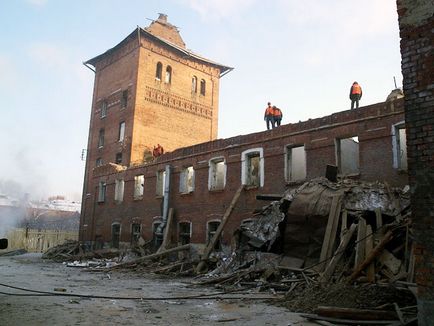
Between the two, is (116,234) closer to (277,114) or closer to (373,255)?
(277,114)

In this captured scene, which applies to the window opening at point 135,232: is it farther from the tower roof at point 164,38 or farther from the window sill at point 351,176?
the tower roof at point 164,38

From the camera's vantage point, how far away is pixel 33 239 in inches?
1352

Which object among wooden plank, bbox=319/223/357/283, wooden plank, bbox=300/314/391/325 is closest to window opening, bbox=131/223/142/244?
wooden plank, bbox=319/223/357/283

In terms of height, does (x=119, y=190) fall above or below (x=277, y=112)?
below

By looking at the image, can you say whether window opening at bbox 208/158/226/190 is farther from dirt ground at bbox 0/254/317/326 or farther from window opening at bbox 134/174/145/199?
dirt ground at bbox 0/254/317/326

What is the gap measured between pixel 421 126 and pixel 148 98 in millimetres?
29021

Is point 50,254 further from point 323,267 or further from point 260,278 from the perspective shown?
point 323,267

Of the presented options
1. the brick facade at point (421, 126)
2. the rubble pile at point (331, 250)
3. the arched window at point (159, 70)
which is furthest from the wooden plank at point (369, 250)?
the arched window at point (159, 70)

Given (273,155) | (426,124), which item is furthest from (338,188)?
(426,124)

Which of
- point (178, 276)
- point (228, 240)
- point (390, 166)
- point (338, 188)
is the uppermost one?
point (390, 166)

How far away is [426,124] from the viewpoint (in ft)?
20.8

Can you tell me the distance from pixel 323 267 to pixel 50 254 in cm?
2120

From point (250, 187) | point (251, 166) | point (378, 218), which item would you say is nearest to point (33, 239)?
point (251, 166)

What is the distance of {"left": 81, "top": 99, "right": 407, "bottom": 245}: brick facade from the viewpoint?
602 inches
